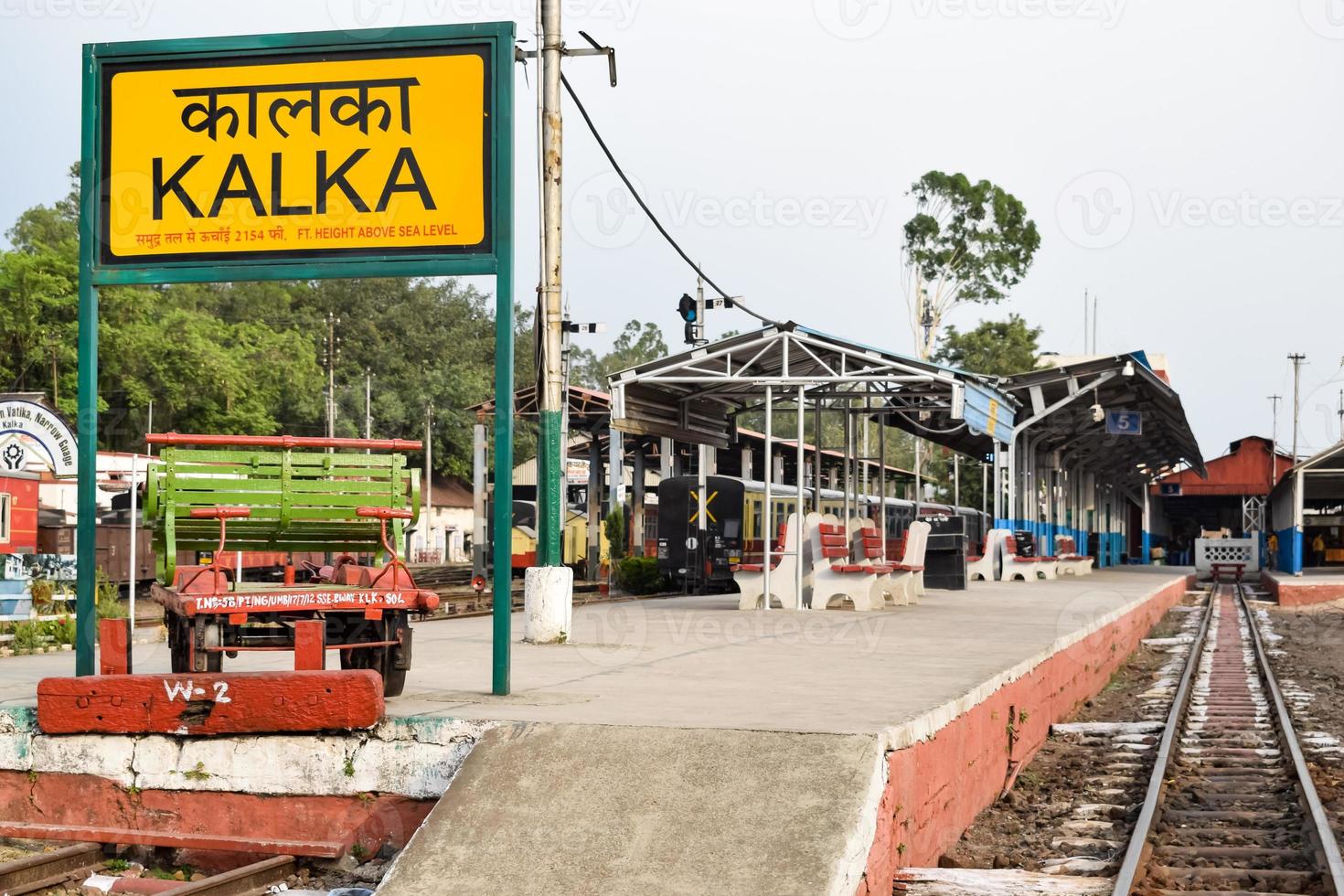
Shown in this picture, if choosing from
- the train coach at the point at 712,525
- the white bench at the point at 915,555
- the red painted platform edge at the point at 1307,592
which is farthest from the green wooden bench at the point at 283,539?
the red painted platform edge at the point at 1307,592

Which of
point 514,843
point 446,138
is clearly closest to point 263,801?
point 514,843

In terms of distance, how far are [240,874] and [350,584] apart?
2.73 metres

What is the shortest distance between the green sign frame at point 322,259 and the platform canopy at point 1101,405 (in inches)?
657

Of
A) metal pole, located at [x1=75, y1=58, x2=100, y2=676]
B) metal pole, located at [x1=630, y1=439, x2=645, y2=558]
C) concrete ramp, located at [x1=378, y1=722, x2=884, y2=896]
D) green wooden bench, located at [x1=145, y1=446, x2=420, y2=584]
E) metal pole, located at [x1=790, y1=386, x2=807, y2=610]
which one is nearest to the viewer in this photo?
concrete ramp, located at [x1=378, y1=722, x2=884, y2=896]

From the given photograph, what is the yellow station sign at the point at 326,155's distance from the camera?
27.2 ft

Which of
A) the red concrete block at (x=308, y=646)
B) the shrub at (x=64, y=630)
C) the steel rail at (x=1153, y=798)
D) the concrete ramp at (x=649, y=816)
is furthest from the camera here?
the shrub at (x=64, y=630)

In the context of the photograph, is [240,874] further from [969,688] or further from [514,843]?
[969,688]

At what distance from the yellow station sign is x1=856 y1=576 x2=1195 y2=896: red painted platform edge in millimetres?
3753

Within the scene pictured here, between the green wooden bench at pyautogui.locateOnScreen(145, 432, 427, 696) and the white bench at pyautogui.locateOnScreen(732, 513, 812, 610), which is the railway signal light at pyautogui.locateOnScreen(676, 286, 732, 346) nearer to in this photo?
the white bench at pyautogui.locateOnScreen(732, 513, 812, 610)

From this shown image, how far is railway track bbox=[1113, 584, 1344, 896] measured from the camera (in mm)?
6648

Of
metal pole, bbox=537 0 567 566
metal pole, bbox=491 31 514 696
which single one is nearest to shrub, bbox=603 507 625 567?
metal pole, bbox=537 0 567 566

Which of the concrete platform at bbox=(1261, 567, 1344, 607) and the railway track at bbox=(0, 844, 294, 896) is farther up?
the railway track at bbox=(0, 844, 294, 896)

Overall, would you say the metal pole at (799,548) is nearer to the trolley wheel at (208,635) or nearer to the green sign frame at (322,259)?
the green sign frame at (322,259)

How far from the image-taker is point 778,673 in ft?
31.0
